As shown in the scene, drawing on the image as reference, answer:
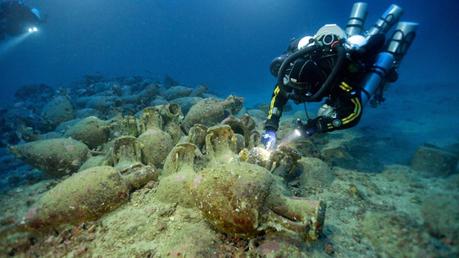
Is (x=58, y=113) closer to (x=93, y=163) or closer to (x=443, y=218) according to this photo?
(x=93, y=163)

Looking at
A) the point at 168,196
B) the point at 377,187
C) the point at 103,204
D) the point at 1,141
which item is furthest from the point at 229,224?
the point at 1,141

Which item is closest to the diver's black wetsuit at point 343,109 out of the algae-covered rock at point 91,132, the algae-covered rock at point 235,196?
the algae-covered rock at point 235,196

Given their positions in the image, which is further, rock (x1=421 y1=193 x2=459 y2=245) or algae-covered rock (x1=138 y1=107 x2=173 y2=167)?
algae-covered rock (x1=138 y1=107 x2=173 y2=167)

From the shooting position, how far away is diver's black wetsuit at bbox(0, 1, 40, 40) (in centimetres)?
1714

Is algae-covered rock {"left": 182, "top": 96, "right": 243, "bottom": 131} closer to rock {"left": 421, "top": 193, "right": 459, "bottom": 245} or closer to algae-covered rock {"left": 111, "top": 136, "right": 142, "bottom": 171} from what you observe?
algae-covered rock {"left": 111, "top": 136, "right": 142, "bottom": 171}

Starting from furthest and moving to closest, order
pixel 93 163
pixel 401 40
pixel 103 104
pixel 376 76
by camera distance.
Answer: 1. pixel 103 104
2. pixel 401 40
3. pixel 376 76
4. pixel 93 163

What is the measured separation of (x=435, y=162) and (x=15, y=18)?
76.8 feet

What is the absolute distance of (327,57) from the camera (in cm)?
442

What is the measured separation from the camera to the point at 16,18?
17.7m

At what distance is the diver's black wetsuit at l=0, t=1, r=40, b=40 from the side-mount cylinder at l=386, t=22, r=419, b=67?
21299mm

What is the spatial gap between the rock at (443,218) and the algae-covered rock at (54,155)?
5.00 m

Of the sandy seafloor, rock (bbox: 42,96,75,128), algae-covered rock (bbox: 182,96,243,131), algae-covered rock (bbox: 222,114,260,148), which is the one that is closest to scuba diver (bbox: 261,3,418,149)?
algae-covered rock (bbox: 222,114,260,148)

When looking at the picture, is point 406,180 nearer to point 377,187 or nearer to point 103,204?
point 377,187

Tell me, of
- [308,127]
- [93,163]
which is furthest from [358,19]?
[93,163]
